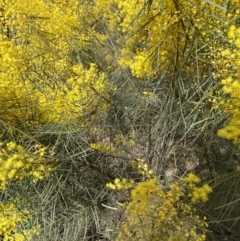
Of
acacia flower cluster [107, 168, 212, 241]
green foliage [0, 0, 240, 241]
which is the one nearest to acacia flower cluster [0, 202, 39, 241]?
green foliage [0, 0, 240, 241]

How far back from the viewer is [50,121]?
207cm

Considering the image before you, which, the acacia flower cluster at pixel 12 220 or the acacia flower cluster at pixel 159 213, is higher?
the acacia flower cluster at pixel 159 213

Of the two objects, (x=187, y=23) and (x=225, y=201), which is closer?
(x=187, y=23)

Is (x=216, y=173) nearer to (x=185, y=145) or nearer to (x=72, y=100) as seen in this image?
(x=185, y=145)

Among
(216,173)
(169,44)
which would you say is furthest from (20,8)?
(216,173)

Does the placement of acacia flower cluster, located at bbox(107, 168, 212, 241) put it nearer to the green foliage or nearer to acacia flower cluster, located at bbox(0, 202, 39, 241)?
the green foliage

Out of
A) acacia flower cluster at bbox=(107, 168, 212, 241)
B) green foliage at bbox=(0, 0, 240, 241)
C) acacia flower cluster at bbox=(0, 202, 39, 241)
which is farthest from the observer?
acacia flower cluster at bbox=(0, 202, 39, 241)

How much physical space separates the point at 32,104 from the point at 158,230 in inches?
33.7

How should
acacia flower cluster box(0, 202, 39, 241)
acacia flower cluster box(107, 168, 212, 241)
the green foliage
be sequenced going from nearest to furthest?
1. acacia flower cluster box(107, 168, 212, 241)
2. the green foliage
3. acacia flower cluster box(0, 202, 39, 241)

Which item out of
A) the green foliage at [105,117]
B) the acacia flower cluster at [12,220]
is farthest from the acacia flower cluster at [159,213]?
the acacia flower cluster at [12,220]

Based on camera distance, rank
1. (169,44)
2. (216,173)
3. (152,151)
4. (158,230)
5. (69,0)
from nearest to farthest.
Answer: (158,230) → (169,44) → (216,173) → (152,151) → (69,0)

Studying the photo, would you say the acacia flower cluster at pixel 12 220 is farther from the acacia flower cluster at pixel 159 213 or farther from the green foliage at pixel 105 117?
the acacia flower cluster at pixel 159 213

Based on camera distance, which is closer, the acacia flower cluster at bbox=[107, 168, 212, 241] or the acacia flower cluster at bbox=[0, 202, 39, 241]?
the acacia flower cluster at bbox=[107, 168, 212, 241]

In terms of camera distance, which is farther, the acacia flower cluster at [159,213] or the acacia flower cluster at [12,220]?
the acacia flower cluster at [12,220]
